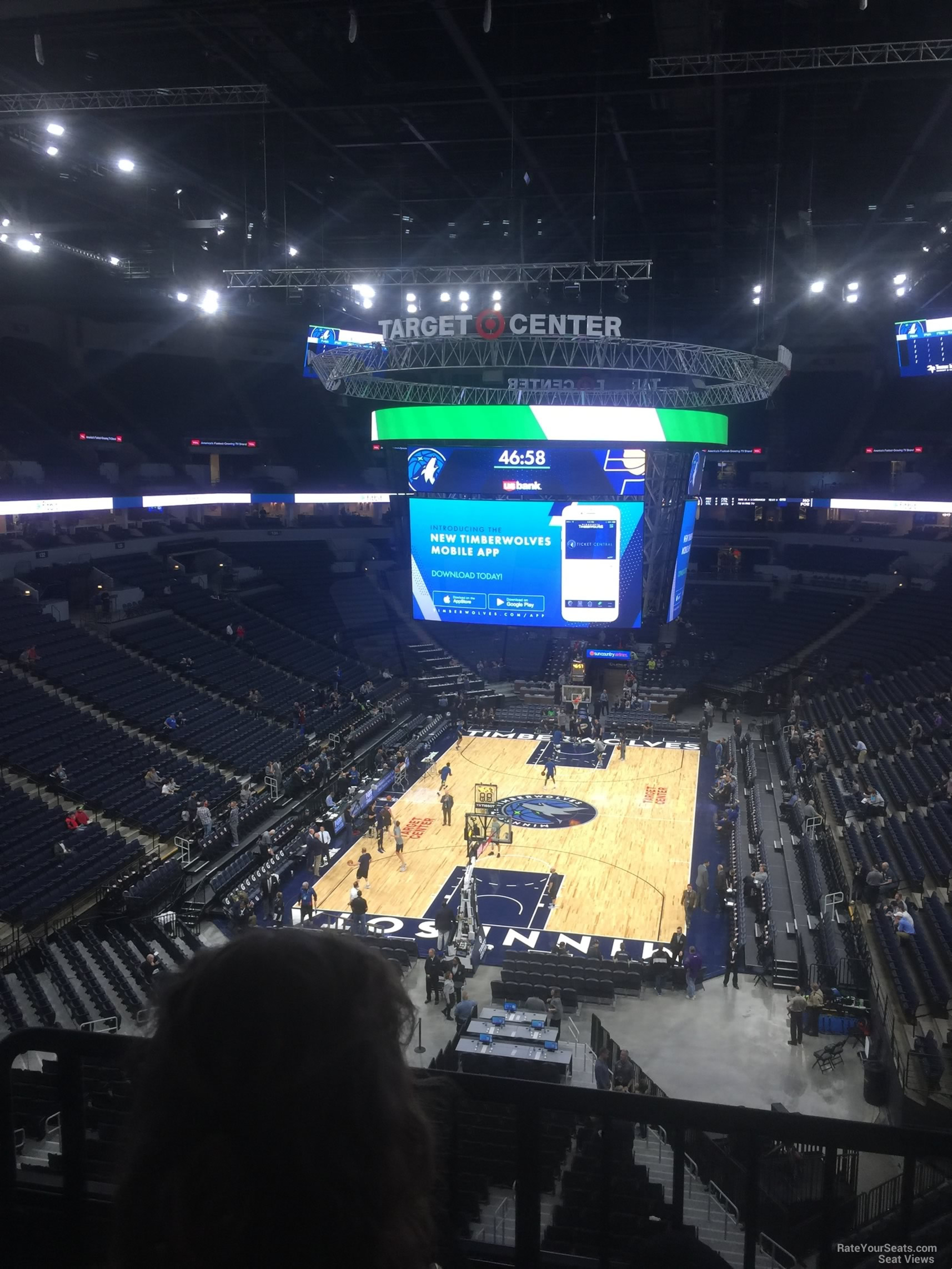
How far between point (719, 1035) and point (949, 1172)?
1311 centimetres

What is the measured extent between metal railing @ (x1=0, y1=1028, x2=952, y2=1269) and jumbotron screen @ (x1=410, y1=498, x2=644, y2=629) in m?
17.8

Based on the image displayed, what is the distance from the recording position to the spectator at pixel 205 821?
2023cm

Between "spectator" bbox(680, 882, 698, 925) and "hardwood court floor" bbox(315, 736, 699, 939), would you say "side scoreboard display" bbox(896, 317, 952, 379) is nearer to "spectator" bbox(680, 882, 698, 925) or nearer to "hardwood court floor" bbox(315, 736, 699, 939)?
"hardwood court floor" bbox(315, 736, 699, 939)

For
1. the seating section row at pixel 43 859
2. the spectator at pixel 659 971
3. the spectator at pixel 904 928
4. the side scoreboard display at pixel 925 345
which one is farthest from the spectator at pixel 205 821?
the side scoreboard display at pixel 925 345

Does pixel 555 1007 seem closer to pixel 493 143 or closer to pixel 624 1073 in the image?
pixel 624 1073

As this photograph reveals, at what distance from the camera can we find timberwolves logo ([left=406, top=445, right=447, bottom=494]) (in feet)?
68.4

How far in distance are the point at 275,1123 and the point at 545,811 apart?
23.6 m

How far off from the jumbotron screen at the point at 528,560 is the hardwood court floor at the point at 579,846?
539 centimetres

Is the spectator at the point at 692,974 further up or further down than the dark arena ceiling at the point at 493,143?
further down

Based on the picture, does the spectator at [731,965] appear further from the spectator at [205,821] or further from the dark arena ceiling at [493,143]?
the dark arena ceiling at [493,143]

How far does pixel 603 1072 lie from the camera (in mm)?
12109

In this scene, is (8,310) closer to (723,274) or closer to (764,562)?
(723,274)

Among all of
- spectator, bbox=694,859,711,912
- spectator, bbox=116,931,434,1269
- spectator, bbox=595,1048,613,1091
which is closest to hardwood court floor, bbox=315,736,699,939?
spectator, bbox=694,859,711,912

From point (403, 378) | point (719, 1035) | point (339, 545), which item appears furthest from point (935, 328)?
point (339, 545)
